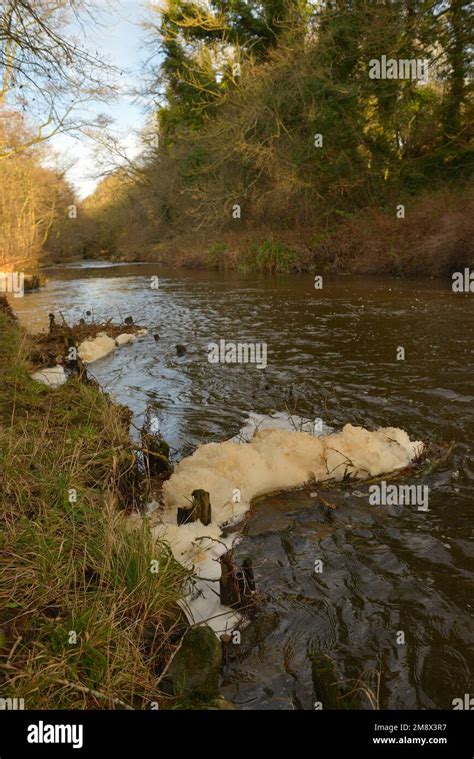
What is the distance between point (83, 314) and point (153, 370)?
6729mm

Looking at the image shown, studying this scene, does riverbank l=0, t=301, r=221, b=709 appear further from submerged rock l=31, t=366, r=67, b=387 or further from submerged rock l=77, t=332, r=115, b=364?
submerged rock l=77, t=332, r=115, b=364

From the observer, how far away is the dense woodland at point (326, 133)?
1995cm

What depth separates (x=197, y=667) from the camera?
2570 millimetres

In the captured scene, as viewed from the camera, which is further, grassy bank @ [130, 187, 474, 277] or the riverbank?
grassy bank @ [130, 187, 474, 277]

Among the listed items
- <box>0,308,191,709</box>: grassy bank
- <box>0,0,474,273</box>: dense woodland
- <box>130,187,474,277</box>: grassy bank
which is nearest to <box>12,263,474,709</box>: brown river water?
<box>0,308,191,709</box>: grassy bank

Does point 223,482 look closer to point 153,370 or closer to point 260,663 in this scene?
point 260,663

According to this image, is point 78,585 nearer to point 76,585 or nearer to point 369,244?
point 76,585

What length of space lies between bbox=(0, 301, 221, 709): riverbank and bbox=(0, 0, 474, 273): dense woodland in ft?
47.7

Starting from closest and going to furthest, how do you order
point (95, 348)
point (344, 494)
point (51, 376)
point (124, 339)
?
point (344, 494) < point (51, 376) < point (95, 348) < point (124, 339)

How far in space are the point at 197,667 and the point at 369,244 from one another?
68.2 ft

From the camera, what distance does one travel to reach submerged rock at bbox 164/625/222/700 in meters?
2.50

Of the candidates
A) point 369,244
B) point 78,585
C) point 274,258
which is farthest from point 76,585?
point 274,258

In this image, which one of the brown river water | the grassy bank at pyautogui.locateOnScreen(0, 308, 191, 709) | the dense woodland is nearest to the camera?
the grassy bank at pyautogui.locateOnScreen(0, 308, 191, 709)
